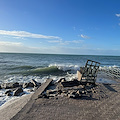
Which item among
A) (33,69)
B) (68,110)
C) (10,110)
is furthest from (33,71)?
(68,110)

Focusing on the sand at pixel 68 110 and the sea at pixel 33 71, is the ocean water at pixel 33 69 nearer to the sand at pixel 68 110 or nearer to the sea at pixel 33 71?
the sea at pixel 33 71

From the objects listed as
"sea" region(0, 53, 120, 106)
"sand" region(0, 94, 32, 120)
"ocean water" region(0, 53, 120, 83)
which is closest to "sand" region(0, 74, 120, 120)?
"sand" region(0, 94, 32, 120)

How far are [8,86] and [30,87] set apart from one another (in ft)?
6.28

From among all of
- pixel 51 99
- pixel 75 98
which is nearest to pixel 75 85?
pixel 75 98

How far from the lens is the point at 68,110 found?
4.38 meters

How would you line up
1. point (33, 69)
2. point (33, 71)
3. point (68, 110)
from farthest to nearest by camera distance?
point (33, 69) < point (33, 71) < point (68, 110)

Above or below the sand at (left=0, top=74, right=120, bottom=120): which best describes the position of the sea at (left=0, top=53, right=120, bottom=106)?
below

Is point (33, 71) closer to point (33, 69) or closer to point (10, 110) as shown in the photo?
point (33, 69)

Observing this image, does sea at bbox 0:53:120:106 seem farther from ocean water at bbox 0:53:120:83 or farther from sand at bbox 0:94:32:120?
sand at bbox 0:94:32:120

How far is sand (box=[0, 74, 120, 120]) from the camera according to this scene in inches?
155

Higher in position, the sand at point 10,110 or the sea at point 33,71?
the sand at point 10,110

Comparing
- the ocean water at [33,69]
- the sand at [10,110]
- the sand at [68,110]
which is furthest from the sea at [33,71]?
the sand at [68,110]

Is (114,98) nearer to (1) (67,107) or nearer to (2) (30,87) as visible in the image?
(1) (67,107)

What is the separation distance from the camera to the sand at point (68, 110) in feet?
12.9
